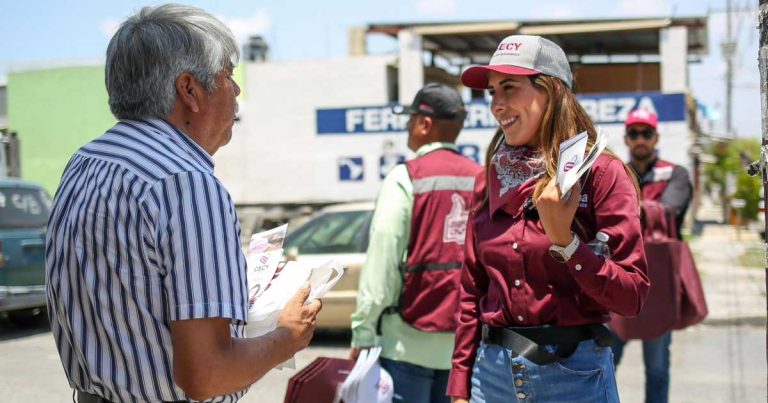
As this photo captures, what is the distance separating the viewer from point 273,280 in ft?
7.19

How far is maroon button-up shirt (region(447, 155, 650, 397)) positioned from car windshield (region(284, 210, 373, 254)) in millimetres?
6247

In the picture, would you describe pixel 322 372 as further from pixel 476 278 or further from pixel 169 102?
pixel 169 102

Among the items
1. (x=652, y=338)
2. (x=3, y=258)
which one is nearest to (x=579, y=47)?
(x=3, y=258)

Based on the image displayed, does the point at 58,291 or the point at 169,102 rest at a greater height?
the point at 169,102

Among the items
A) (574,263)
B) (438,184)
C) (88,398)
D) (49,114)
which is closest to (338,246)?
(438,184)

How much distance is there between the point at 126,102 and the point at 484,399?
144 centimetres

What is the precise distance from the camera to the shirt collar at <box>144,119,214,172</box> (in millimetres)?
1878

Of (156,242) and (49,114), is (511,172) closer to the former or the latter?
(156,242)

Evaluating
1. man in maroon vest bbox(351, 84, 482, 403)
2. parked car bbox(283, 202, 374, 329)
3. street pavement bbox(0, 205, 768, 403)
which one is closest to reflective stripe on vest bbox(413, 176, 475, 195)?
man in maroon vest bbox(351, 84, 482, 403)

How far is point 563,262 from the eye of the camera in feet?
7.83

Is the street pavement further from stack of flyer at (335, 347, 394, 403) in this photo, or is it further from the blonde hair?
the blonde hair

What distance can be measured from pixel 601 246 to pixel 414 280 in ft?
4.42

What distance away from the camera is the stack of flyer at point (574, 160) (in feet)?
6.92

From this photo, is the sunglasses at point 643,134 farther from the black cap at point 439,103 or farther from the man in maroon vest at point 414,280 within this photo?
the man in maroon vest at point 414,280
